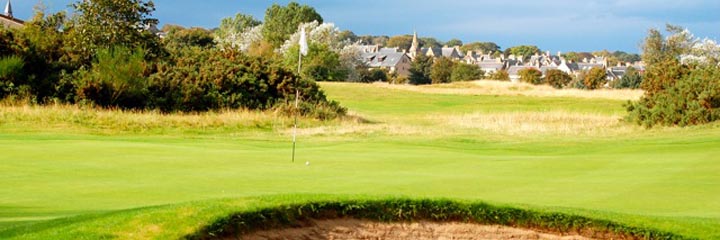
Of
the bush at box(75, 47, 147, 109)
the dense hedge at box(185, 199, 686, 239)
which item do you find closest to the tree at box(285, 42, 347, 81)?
the bush at box(75, 47, 147, 109)

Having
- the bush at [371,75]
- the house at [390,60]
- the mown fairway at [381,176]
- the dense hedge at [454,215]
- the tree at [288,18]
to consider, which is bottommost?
the mown fairway at [381,176]

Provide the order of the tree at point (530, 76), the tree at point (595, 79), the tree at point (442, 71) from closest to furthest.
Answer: the tree at point (595, 79), the tree at point (530, 76), the tree at point (442, 71)

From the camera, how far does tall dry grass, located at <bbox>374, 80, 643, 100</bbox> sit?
60.3m

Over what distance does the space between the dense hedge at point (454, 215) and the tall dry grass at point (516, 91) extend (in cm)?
4989

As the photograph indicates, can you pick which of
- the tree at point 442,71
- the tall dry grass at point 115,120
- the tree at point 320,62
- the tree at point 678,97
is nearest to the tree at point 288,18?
the tree at point 442,71

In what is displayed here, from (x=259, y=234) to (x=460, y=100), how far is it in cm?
5361

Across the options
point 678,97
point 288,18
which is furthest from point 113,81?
point 288,18

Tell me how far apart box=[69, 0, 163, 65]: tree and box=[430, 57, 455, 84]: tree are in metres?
82.5

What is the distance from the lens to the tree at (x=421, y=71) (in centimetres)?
12650

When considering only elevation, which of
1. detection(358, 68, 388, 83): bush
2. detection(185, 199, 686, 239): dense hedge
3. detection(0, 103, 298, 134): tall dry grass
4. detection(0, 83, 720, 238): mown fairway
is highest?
detection(358, 68, 388, 83): bush

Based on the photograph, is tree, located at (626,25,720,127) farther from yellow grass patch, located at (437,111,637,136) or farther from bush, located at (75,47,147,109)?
bush, located at (75,47,147,109)

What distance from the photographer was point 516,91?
67.4m

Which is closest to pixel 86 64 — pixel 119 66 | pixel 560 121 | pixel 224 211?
pixel 119 66

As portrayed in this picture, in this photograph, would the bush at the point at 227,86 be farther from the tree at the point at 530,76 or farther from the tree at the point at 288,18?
the tree at the point at 530,76
